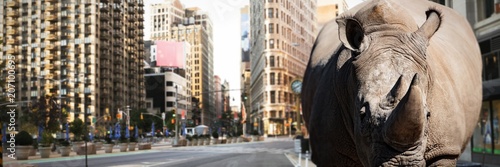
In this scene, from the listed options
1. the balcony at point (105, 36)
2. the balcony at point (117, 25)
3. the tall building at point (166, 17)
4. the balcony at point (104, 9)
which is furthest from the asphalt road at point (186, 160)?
the balcony at point (117, 25)

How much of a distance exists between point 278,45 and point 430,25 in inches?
767

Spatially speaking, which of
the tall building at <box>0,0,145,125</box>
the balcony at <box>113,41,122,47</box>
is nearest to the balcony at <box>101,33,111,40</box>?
the tall building at <box>0,0,145,125</box>

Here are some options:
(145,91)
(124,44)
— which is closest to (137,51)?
(124,44)

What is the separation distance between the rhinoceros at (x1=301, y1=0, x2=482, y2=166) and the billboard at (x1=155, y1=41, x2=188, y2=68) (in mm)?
62084

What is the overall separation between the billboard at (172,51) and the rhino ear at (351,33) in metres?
62.5

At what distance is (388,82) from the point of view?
1.76 metres

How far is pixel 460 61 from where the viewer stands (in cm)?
285

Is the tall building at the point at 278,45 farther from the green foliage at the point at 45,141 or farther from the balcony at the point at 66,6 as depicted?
Result: the balcony at the point at 66,6

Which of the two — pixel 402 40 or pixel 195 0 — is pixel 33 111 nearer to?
pixel 195 0

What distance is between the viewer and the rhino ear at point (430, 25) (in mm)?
1876

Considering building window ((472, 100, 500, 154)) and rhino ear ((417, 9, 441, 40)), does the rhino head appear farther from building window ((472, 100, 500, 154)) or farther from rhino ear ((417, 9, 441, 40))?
building window ((472, 100, 500, 154))

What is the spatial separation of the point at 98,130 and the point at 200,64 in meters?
27.1

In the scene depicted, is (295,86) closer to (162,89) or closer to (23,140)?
(23,140)

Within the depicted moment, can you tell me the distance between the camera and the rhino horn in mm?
1575
